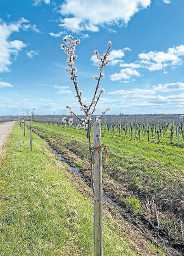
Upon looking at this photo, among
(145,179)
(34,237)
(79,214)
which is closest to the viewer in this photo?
(34,237)

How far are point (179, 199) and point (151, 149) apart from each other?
1939 cm

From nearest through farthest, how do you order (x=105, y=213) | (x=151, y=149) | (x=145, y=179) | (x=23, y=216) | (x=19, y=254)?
(x=19, y=254), (x=23, y=216), (x=105, y=213), (x=145, y=179), (x=151, y=149)

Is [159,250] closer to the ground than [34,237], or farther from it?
closer to the ground

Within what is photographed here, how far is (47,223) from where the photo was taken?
42.8 ft

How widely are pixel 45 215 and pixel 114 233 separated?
2.38 metres

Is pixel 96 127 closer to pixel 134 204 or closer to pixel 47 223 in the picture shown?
pixel 47 223

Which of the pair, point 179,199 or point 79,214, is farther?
point 179,199

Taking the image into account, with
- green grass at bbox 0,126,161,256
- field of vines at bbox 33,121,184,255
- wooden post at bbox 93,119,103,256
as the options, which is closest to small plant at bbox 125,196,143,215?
field of vines at bbox 33,121,184,255

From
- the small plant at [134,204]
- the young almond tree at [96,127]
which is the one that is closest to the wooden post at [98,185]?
the young almond tree at [96,127]

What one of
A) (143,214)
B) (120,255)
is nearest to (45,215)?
(120,255)

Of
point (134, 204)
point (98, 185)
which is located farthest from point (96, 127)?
point (134, 204)

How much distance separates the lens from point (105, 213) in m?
16.6

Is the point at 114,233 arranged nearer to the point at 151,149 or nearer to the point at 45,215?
the point at 45,215

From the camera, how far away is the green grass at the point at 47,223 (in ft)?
37.5
